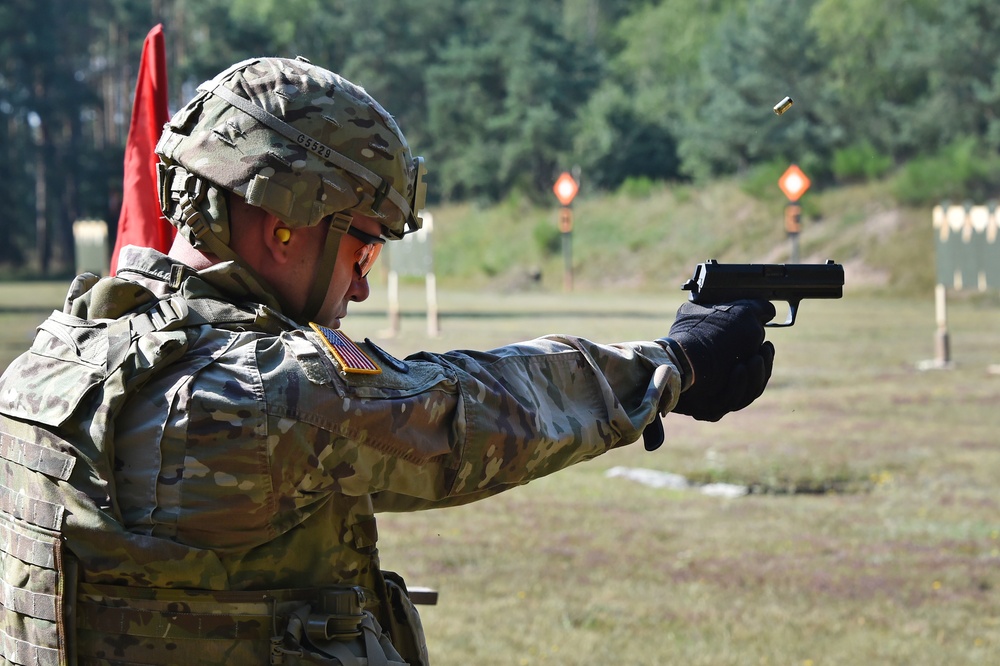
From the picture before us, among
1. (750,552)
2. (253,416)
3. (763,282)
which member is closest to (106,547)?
(253,416)

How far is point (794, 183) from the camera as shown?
31.4 meters

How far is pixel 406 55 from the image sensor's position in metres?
49.2

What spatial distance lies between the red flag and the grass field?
2.23 m

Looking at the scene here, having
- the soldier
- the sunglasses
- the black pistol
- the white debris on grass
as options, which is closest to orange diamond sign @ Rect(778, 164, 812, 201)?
the white debris on grass

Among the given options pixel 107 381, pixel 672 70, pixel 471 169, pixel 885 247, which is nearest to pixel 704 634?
pixel 107 381

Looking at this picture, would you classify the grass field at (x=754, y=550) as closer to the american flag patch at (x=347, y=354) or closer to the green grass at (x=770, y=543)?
the green grass at (x=770, y=543)

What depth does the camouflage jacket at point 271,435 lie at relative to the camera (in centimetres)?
163

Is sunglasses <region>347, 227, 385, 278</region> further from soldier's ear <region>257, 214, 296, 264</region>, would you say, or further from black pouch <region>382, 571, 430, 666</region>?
black pouch <region>382, 571, 430, 666</region>

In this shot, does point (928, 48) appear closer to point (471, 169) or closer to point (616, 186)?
point (616, 186)

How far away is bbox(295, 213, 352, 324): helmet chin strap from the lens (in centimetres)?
185

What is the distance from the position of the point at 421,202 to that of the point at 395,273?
70.4 feet

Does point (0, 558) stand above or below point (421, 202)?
below

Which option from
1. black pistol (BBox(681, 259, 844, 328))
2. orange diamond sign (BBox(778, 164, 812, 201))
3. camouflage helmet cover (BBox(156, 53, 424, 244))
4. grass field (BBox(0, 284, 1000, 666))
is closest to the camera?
camouflage helmet cover (BBox(156, 53, 424, 244))

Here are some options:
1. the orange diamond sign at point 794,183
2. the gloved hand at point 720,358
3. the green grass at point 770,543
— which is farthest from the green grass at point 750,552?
the orange diamond sign at point 794,183
